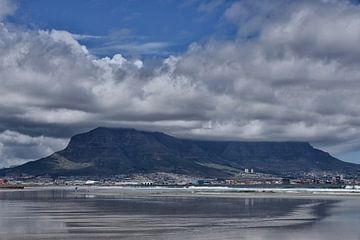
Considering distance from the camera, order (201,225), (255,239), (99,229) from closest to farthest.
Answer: (255,239) → (99,229) → (201,225)

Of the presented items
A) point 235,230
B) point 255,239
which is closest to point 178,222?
point 235,230

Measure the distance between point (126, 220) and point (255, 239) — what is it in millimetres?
23846

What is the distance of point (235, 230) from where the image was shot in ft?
201

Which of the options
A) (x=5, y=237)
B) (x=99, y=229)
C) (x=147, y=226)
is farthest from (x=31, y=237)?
(x=147, y=226)

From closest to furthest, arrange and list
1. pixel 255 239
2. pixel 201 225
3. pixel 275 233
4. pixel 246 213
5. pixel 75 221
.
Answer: pixel 255 239 → pixel 275 233 → pixel 201 225 → pixel 75 221 → pixel 246 213

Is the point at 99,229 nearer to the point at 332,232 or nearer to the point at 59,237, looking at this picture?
the point at 59,237

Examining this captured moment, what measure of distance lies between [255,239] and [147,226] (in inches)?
614

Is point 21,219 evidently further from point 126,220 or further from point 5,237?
point 5,237

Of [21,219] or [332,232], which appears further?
[21,219]

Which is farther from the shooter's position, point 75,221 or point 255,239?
point 75,221

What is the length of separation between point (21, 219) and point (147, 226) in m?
18.7

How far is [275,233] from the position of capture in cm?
5884

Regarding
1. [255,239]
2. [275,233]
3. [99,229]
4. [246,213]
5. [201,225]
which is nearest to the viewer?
[255,239]

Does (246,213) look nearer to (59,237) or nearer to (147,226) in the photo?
(147,226)
